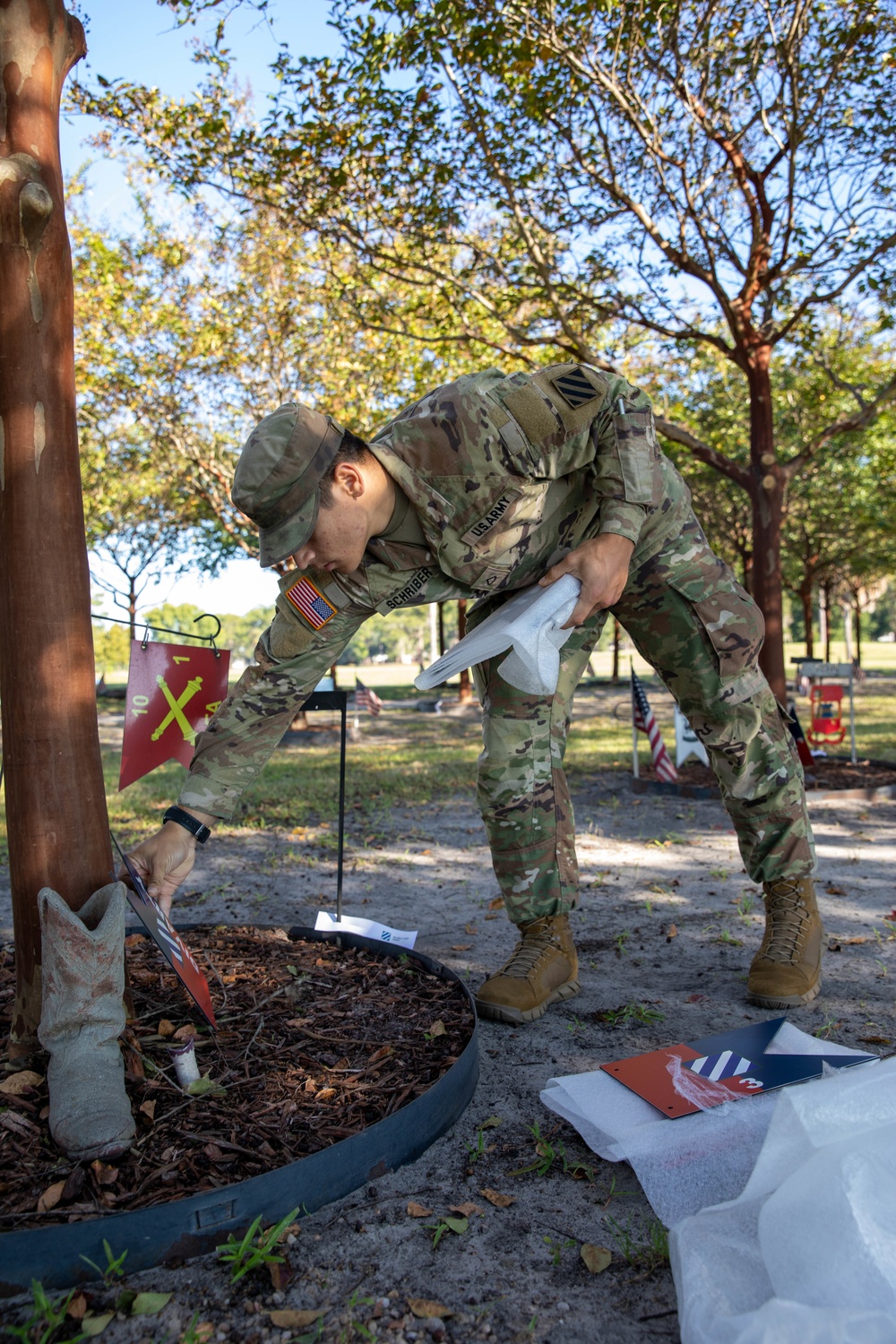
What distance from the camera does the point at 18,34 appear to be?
2.20 metres

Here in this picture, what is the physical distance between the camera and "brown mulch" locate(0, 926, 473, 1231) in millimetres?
1788

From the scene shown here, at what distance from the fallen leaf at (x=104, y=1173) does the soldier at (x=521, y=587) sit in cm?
70

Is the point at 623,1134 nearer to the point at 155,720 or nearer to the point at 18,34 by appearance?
the point at 155,720

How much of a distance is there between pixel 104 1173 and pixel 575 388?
2.16 metres

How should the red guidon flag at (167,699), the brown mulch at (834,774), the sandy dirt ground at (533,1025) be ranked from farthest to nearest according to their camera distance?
the brown mulch at (834,774), the red guidon flag at (167,699), the sandy dirt ground at (533,1025)

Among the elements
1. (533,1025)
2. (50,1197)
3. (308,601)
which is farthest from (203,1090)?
(308,601)

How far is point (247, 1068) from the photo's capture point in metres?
2.20

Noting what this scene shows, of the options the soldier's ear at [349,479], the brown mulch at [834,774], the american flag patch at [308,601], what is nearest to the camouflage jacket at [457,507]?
the american flag patch at [308,601]

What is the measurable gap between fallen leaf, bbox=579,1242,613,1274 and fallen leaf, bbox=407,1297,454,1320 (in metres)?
0.27

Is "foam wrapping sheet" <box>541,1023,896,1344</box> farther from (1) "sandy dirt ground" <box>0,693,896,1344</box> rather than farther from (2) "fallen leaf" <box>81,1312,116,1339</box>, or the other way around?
(2) "fallen leaf" <box>81,1312,116,1339</box>

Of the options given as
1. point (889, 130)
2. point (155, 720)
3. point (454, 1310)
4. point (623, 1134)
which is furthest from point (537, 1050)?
point (889, 130)

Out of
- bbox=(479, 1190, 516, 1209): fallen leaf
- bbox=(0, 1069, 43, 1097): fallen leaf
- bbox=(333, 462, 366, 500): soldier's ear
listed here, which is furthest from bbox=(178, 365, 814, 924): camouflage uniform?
bbox=(479, 1190, 516, 1209): fallen leaf

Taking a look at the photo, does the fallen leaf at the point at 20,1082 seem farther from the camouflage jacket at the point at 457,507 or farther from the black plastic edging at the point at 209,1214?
the camouflage jacket at the point at 457,507

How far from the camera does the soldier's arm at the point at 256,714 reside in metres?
2.47
